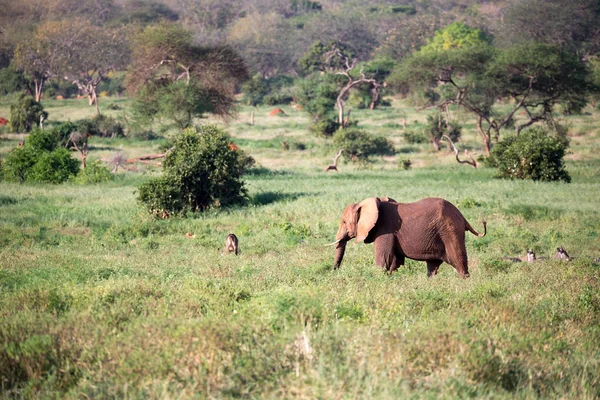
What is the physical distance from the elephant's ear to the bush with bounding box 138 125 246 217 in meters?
7.96

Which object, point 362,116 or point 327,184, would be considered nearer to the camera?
point 327,184

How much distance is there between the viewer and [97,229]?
15.7m

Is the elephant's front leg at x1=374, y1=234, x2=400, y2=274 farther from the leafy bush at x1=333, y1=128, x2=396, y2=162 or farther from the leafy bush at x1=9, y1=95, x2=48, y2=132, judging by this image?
the leafy bush at x1=9, y1=95, x2=48, y2=132

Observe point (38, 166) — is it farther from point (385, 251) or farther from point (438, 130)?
point (438, 130)

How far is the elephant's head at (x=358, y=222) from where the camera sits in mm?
10586

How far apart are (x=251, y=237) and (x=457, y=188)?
911cm

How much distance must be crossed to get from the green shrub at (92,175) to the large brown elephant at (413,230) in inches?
605

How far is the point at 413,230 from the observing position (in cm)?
1061

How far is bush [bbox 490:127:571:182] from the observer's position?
2438cm

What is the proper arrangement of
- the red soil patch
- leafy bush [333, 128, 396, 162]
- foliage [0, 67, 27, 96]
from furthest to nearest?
foliage [0, 67, 27, 96]
the red soil patch
leafy bush [333, 128, 396, 162]

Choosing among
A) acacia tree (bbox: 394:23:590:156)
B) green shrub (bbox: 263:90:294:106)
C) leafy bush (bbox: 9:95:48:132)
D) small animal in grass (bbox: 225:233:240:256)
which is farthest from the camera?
green shrub (bbox: 263:90:294:106)

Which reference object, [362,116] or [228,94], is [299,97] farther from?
[228,94]

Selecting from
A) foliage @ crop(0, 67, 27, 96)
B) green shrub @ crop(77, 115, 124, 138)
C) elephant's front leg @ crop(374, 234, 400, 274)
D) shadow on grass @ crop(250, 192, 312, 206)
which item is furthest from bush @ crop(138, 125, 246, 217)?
foliage @ crop(0, 67, 27, 96)

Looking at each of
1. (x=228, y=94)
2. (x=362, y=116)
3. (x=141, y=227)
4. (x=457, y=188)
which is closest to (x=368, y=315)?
(x=141, y=227)
